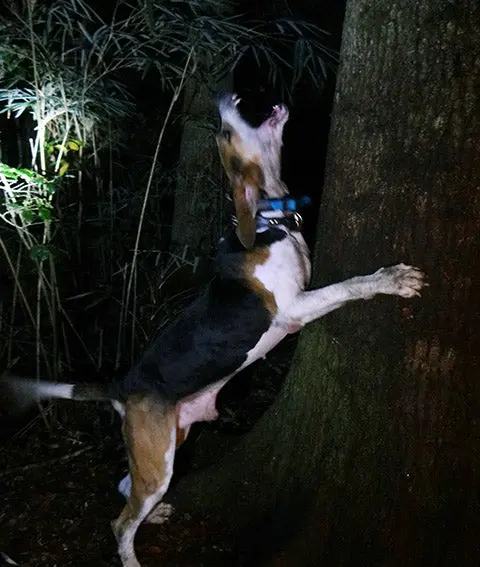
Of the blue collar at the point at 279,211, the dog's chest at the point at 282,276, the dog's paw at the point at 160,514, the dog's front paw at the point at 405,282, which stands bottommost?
the dog's paw at the point at 160,514

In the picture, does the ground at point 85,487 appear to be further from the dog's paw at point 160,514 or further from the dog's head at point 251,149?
the dog's head at point 251,149

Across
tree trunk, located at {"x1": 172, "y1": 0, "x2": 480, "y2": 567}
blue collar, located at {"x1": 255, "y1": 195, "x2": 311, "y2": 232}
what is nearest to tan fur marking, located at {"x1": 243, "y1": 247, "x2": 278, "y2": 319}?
blue collar, located at {"x1": 255, "y1": 195, "x2": 311, "y2": 232}

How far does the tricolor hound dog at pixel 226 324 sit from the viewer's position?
2.87m

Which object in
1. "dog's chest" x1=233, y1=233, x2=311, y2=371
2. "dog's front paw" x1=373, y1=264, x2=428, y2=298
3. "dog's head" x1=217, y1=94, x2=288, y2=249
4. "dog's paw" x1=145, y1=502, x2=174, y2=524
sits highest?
"dog's head" x1=217, y1=94, x2=288, y2=249

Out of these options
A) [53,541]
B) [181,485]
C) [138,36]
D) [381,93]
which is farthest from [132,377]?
[138,36]

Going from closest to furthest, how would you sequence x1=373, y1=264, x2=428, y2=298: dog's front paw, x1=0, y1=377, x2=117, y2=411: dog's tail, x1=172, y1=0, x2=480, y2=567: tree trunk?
x1=172, y1=0, x2=480, y2=567: tree trunk → x1=373, y1=264, x2=428, y2=298: dog's front paw → x1=0, y1=377, x2=117, y2=411: dog's tail

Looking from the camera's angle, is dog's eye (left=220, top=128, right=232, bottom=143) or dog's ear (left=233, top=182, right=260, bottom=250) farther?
dog's eye (left=220, top=128, right=232, bottom=143)

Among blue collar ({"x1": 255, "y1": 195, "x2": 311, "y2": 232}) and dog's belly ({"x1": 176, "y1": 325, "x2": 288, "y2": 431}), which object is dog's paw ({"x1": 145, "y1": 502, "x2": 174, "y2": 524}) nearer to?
dog's belly ({"x1": 176, "y1": 325, "x2": 288, "y2": 431})

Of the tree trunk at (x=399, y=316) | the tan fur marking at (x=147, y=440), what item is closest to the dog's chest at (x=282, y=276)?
the tree trunk at (x=399, y=316)

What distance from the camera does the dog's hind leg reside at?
2.87 m

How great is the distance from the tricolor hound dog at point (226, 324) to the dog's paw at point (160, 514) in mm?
309

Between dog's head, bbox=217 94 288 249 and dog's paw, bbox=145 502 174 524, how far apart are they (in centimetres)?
168

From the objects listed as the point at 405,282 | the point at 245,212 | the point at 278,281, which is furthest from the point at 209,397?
the point at 405,282

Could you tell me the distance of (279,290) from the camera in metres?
2.83
